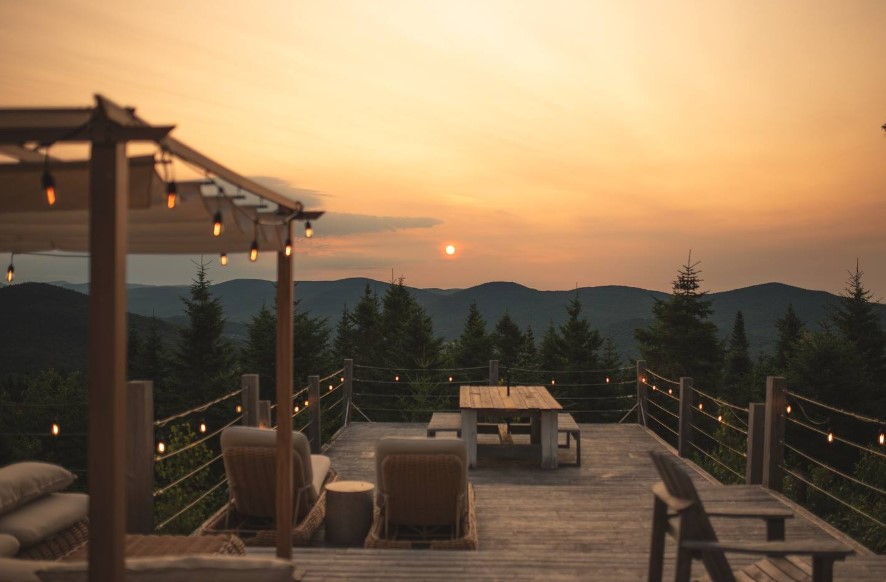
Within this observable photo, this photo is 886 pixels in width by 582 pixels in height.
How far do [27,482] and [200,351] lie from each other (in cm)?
2872

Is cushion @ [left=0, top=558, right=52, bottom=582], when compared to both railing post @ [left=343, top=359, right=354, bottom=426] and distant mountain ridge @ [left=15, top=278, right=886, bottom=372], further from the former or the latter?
distant mountain ridge @ [left=15, top=278, right=886, bottom=372]

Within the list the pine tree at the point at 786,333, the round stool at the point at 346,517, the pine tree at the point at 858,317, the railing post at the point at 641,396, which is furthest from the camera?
the pine tree at the point at 786,333

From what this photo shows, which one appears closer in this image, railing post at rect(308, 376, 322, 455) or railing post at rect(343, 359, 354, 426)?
railing post at rect(308, 376, 322, 455)

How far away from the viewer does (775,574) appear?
314cm

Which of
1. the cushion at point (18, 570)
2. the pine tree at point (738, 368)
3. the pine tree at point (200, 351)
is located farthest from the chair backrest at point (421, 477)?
the pine tree at point (738, 368)

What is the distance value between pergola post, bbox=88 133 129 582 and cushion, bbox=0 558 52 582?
0.89 meters

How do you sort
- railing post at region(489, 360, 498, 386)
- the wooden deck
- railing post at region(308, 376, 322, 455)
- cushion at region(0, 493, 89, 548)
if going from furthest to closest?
railing post at region(489, 360, 498, 386) < railing post at region(308, 376, 322, 455) < the wooden deck < cushion at region(0, 493, 89, 548)

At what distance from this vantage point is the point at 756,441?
625cm

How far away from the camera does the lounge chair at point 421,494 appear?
4.76 m

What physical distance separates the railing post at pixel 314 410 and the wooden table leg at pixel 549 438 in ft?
8.32

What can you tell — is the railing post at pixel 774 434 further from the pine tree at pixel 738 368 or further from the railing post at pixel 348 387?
the pine tree at pixel 738 368

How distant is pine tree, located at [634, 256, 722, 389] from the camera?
34.0 metres

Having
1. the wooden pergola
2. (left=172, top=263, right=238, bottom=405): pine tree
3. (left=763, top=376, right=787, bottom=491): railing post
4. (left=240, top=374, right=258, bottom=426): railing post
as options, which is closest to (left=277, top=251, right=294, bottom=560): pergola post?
the wooden pergola

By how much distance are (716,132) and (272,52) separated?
6693mm
